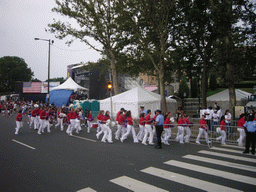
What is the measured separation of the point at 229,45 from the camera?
45.5ft

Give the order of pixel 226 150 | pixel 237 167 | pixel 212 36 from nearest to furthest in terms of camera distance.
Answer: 1. pixel 237 167
2. pixel 226 150
3. pixel 212 36

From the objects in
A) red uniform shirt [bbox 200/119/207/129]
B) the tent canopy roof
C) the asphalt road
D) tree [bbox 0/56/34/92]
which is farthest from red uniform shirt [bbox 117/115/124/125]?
tree [bbox 0/56/34/92]

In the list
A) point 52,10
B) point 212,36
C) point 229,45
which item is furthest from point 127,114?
point 52,10

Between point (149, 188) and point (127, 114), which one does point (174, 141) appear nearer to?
point (127, 114)

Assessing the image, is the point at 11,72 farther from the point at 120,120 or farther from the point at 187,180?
the point at 187,180

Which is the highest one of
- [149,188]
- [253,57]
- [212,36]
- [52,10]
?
[52,10]

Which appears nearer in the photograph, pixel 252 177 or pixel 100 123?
pixel 252 177

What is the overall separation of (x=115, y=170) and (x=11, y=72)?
78482mm

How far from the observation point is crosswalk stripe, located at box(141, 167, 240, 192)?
479 cm

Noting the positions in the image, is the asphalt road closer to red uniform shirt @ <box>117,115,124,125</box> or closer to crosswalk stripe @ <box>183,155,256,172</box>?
crosswalk stripe @ <box>183,155,256,172</box>

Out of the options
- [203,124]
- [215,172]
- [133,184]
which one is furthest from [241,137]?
[133,184]

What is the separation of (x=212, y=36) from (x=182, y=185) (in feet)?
47.2

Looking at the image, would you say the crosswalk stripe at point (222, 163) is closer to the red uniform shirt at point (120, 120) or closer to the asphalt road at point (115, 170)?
the asphalt road at point (115, 170)

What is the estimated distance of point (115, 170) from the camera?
6.13 m
